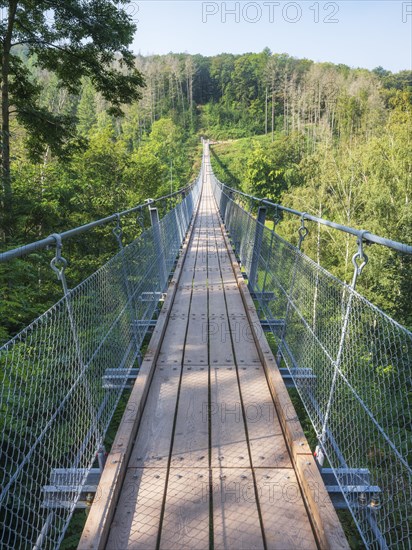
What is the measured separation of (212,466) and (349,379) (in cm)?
88

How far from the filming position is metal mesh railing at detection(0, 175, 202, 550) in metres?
1.65

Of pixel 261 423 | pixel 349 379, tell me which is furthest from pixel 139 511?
pixel 349 379

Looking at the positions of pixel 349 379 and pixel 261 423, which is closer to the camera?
pixel 349 379

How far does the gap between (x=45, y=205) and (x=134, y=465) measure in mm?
7671

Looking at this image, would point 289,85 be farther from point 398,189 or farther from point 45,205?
point 45,205

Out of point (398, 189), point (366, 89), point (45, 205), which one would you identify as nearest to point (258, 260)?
point (45, 205)

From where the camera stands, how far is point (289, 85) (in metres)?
79.0

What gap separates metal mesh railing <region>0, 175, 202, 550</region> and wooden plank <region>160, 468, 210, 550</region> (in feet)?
1.44

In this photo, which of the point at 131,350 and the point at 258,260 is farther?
the point at 258,260

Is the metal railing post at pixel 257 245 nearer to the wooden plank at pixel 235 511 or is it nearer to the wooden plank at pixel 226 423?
the wooden plank at pixel 226 423

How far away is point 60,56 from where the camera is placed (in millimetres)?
9359

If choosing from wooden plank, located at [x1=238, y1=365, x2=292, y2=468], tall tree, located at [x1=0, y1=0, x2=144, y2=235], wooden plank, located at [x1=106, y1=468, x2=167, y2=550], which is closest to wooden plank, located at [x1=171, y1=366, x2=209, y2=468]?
wooden plank, located at [x1=106, y1=468, x2=167, y2=550]

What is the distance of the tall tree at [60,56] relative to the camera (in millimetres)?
8422

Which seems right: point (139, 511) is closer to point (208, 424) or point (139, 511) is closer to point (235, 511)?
point (235, 511)
